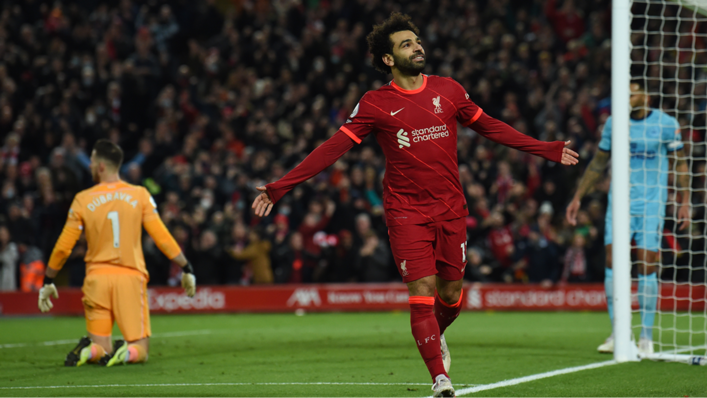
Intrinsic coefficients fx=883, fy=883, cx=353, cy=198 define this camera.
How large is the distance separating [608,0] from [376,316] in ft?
34.1

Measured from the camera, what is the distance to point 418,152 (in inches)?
226

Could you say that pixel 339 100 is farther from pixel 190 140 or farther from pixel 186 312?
pixel 186 312

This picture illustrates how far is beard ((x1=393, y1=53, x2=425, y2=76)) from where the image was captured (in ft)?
18.7

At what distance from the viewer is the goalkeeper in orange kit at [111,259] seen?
8094mm

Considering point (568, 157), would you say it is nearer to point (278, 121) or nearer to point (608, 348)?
point (608, 348)

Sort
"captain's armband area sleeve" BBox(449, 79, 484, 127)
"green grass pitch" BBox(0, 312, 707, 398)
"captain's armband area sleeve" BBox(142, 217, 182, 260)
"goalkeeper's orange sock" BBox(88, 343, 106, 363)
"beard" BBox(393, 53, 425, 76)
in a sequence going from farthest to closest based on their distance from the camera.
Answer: "captain's armband area sleeve" BBox(142, 217, 182, 260), "goalkeeper's orange sock" BBox(88, 343, 106, 363), "green grass pitch" BBox(0, 312, 707, 398), "captain's armband area sleeve" BBox(449, 79, 484, 127), "beard" BBox(393, 53, 425, 76)

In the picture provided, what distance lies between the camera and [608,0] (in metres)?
20.5

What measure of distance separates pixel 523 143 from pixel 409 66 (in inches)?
35.7

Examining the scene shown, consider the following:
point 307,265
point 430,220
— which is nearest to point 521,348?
point 430,220

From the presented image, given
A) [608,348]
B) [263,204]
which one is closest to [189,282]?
[263,204]

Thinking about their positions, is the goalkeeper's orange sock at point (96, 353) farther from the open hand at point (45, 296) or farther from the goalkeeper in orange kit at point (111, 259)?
the open hand at point (45, 296)

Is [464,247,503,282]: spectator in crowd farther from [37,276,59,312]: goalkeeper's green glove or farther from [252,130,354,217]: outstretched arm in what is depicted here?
[252,130,354,217]: outstretched arm

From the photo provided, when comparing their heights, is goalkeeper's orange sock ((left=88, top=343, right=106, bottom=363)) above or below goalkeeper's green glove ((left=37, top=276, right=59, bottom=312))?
below

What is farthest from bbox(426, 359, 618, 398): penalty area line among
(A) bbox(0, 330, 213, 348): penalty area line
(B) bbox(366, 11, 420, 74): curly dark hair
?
(A) bbox(0, 330, 213, 348): penalty area line
